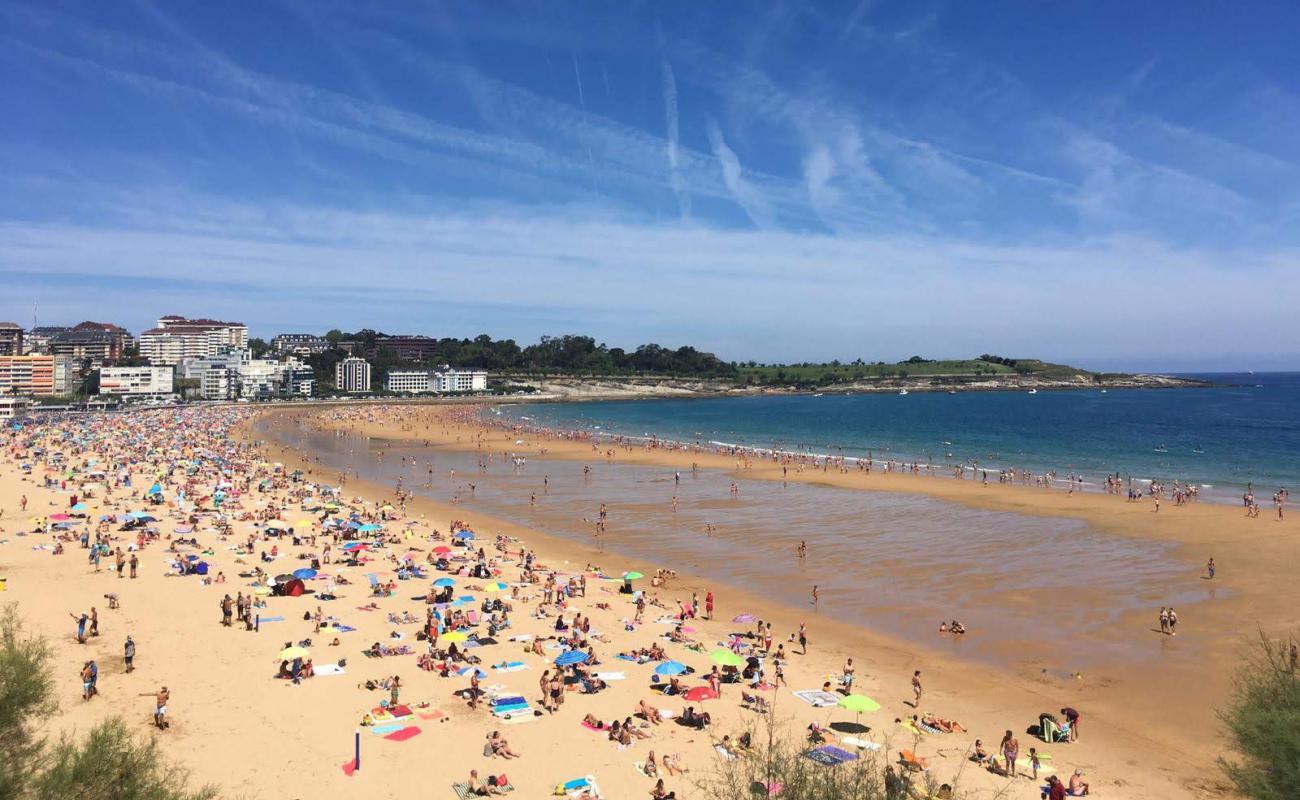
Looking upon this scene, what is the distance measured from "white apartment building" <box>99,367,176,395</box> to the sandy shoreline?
125039 millimetres

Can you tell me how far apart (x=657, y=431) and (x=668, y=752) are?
70475 mm

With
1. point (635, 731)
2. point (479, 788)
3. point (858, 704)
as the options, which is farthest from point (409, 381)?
point (479, 788)

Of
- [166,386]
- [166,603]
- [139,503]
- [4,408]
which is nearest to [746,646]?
[166,603]

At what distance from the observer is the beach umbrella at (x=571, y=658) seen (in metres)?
15.4

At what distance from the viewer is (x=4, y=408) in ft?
280

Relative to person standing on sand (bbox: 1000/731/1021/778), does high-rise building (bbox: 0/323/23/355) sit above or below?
above

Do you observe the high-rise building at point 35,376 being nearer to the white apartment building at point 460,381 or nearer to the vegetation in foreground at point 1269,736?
the white apartment building at point 460,381

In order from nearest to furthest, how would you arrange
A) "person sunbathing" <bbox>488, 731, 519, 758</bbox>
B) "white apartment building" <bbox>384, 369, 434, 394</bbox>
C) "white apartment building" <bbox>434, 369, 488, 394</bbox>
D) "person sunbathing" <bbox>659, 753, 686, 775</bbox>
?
"person sunbathing" <bbox>659, 753, 686, 775</bbox>
"person sunbathing" <bbox>488, 731, 519, 758</bbox>
"white apartment building" <bbox>434, 369, 488, 394</bbox>
"white apartment building" <bbox>384, 369, 434, 394</bbox>

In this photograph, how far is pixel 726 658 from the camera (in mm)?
15180

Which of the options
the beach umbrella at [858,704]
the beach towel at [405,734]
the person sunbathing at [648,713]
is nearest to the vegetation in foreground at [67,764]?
the beach towel at [405,734]

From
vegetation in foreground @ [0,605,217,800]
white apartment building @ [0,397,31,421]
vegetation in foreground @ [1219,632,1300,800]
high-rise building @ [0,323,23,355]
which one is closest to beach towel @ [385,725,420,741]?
vegetation in foreground @ [0,605,217,800]

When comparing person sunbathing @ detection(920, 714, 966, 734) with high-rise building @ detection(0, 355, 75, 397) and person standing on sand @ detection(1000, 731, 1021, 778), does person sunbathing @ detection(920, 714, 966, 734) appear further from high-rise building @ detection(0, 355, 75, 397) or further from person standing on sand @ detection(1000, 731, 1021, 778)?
high-rise building @ detection(0, 355, 75, 397)

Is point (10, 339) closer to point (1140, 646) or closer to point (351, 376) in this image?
point (351, 376)

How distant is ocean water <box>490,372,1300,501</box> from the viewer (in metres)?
48.4
